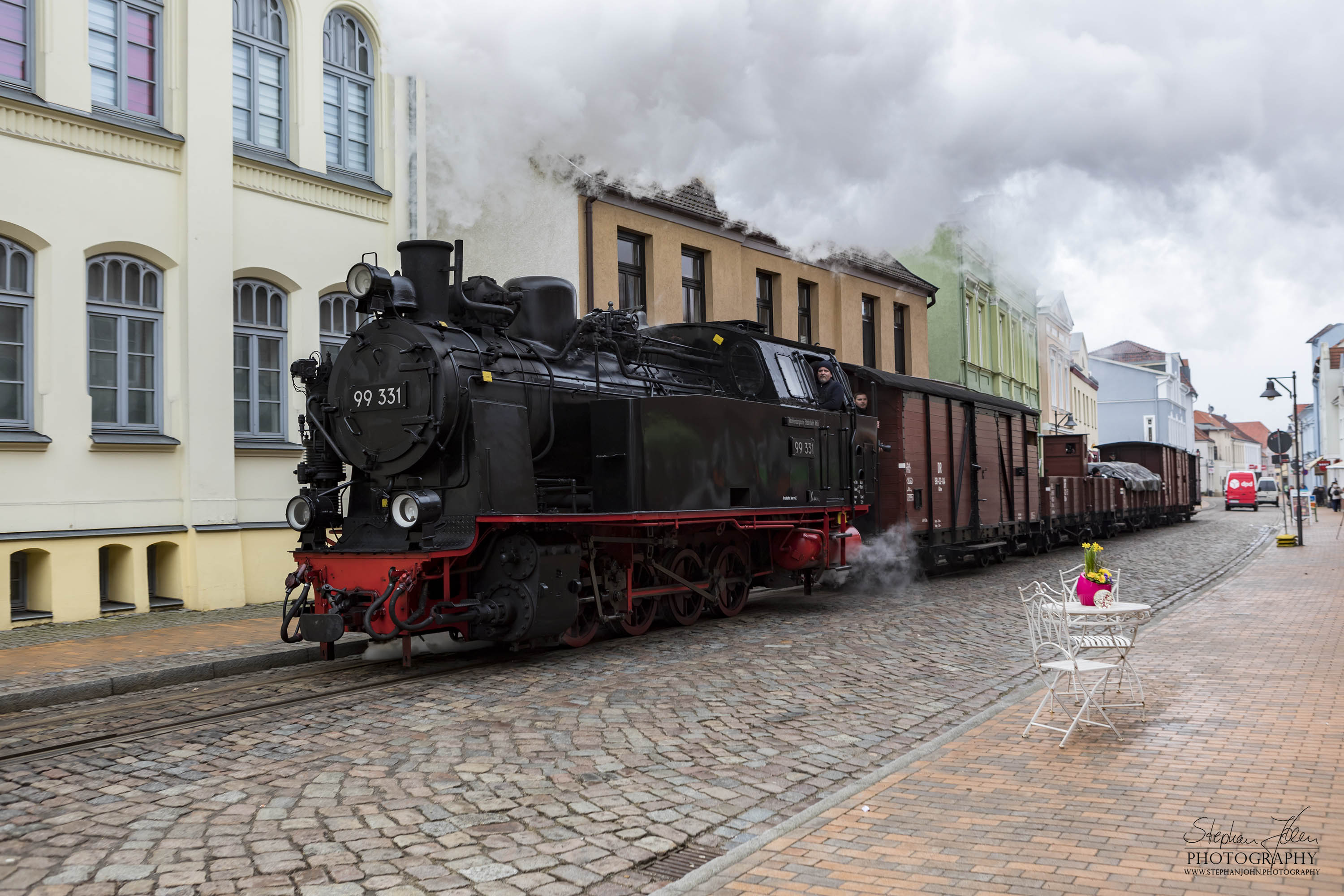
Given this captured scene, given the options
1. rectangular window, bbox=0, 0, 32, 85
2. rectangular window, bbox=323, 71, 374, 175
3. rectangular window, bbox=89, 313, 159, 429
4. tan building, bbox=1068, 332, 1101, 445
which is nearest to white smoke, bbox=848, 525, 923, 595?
rectangular window, bbox=323, 71, 374, 175

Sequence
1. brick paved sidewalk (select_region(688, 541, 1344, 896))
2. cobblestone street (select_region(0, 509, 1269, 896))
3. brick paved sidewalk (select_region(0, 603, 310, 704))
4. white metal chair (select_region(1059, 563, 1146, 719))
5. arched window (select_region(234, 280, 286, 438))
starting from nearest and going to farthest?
brick paved sidewalk (select_region(688, 541, 1344, 896)) → cobblestone street (select_region(0, 509, 1269, 896)) → white metal chair (select_region(1059, 563, 1146, 719)) → brick paved sidewalk (select_region(0, 603, 310, 704)) → arched window (select_region(234, 280, 286, 438))

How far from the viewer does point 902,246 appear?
14.9 meters

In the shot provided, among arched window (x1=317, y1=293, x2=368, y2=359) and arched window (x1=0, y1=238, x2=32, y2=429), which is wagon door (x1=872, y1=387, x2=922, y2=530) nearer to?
arched window (x1=317, y1=293, x2=368, y2=359)

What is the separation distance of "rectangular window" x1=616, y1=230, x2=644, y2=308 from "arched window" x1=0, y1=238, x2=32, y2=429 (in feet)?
27.9

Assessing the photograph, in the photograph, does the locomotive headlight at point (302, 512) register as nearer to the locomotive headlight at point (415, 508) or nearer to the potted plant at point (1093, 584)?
the locomotive headlight at point (415, 508)

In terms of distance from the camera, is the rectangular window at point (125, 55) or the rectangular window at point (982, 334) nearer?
the rectangular window at point (125, 55)

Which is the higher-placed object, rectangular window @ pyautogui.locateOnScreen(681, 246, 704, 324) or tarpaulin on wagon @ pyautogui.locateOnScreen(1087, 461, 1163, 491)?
rectangular window @ pyautogui.locateOnScreen(681, 246, 704, 324)

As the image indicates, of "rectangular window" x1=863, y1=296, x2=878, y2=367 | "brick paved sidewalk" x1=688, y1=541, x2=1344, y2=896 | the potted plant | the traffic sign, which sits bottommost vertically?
"brick paved sidewalk" x1=688, y1=541, x2=1344, y2=896

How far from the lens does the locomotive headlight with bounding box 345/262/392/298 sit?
27.3ft

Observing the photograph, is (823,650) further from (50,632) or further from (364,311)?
(50,632)

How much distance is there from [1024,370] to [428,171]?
26154 millimetres

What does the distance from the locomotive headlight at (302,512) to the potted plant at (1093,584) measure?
5.62 metres

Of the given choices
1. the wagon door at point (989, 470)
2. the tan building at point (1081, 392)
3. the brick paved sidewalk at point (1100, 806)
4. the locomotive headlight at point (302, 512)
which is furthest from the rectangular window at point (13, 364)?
the tan building at point (1081, 392)

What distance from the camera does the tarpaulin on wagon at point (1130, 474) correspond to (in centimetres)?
2750
